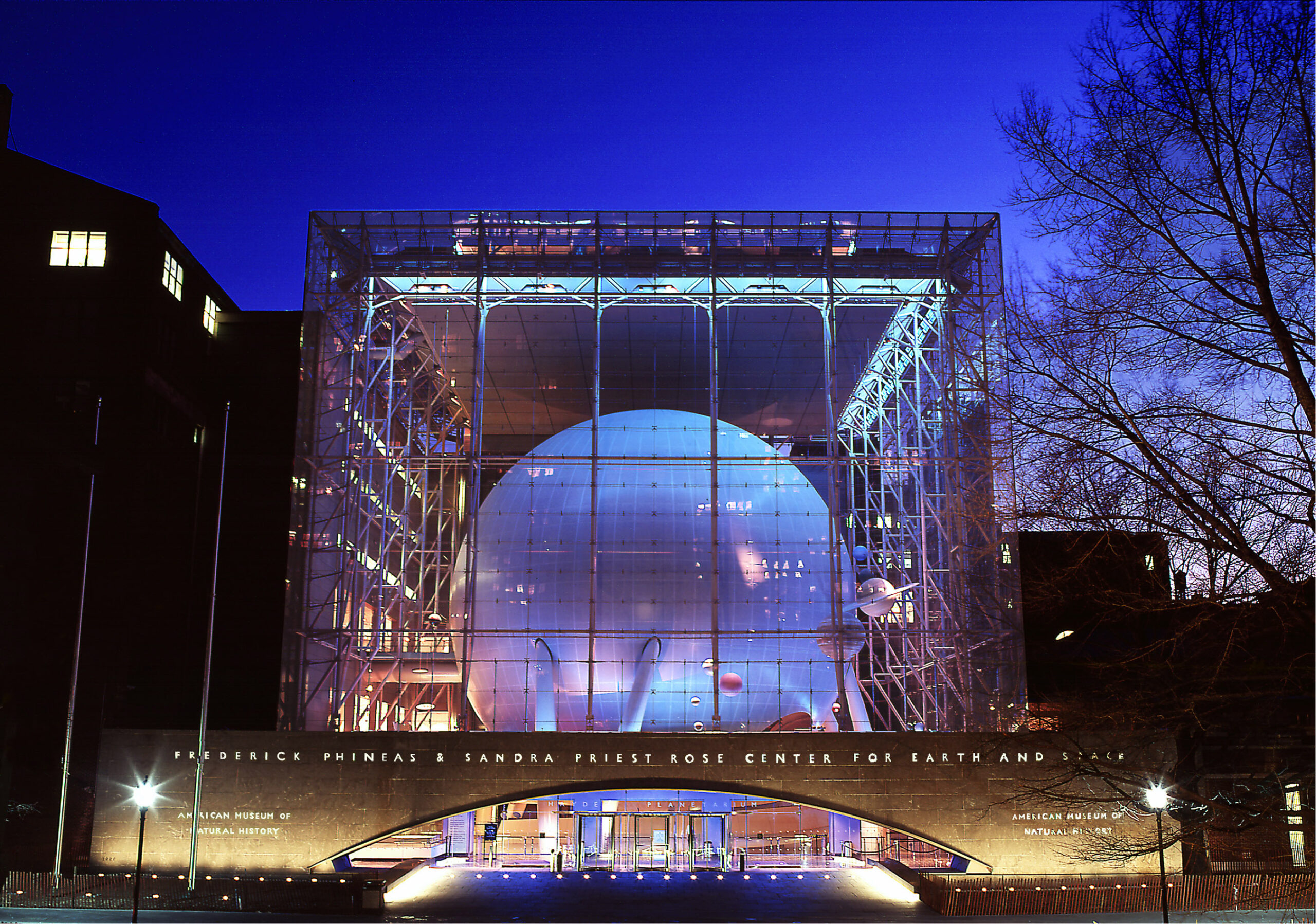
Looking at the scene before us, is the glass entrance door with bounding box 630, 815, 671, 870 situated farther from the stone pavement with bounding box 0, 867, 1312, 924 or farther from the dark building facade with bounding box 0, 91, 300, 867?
the dark building facade with bounding box 0, 91, 300, 867

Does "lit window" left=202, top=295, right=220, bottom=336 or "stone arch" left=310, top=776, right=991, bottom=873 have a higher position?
"lit window" left=202, top=295, right=220, bottom=336

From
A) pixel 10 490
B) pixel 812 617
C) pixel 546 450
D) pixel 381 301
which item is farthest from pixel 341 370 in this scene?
pixel 812 617

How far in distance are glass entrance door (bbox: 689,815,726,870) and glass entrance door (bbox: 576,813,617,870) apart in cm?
191

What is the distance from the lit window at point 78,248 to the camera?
3127cm

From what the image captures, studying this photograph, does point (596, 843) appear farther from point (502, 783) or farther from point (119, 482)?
point (119, 482)

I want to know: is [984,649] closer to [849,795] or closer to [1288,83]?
[849,795]

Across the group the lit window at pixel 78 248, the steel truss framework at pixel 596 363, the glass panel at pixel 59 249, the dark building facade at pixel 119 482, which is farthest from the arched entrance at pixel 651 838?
the glass panel at pixel 59 249

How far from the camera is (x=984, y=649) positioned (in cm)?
3138

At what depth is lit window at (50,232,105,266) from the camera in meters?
31.3

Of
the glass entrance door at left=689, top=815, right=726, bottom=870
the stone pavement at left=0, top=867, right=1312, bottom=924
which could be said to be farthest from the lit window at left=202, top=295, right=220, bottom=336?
the glass entrance door at left=689, top=815, right=726, bottom=870

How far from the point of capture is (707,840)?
26.9 meters

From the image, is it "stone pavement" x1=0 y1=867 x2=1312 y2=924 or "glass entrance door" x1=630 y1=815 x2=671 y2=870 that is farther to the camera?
"glass entrance door" x1=630 y1=815 x2=671 y2=870

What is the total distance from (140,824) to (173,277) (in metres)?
18.2

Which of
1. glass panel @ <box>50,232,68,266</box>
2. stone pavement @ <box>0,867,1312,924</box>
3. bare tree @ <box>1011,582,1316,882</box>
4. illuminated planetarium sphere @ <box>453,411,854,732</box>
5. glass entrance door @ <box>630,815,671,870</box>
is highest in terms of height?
glass panel @ <box>50,232,68,266</box>
